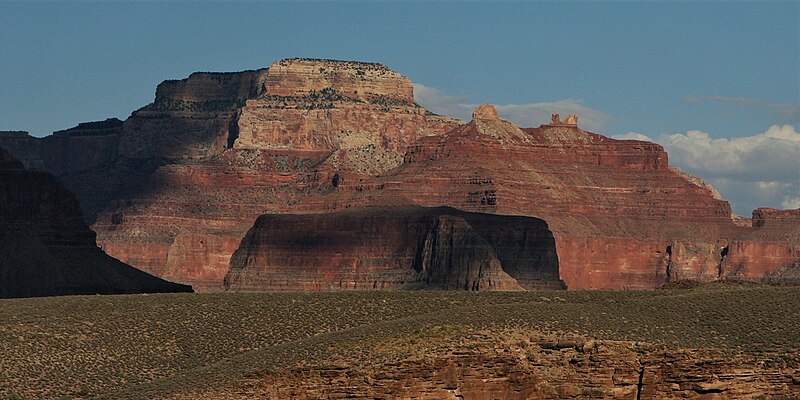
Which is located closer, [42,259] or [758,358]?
[758,358]

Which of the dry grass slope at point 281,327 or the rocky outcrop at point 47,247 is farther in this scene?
the rocky outcrop at point 47,247

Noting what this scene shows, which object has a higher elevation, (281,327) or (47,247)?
(47,247)

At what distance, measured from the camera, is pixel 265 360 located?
93.5 m

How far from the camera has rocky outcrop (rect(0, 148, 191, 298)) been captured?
16925cm

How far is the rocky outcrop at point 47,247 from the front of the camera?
555ft

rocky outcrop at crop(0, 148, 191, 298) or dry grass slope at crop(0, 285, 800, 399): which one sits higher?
rocky outcrop at crop(0, 148, 191, 298)

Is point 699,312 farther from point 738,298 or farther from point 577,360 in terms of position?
point 577,360

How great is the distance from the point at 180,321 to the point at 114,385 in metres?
12.5

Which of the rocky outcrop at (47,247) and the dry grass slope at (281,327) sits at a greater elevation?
the rocky outcrop at (47,247)

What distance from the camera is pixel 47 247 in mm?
176750

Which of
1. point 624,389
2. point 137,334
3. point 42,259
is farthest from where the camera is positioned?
point 42,259

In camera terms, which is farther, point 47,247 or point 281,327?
point 47,247

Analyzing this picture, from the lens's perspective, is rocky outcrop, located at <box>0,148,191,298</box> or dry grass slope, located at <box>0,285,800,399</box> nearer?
dry grass slope, located at <box>0,285,800,399</box>

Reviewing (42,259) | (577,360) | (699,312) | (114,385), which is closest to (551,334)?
(577,360)
